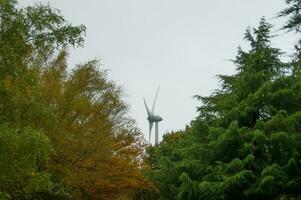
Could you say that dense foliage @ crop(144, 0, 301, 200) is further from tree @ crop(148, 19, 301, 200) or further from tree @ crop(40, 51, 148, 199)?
tree @ crop(40, 51, 148, 199)

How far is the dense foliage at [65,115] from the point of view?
1152cm

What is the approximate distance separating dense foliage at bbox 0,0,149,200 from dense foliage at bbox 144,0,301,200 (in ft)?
16.6

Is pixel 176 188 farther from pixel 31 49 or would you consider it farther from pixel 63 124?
pixel 31 49

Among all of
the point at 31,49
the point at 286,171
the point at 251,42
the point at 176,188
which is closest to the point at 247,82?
the point at 251,42

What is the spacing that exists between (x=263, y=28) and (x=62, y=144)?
10.9 metres

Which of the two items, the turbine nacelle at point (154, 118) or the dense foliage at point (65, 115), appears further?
the turbine nacelle at point (154, 118)

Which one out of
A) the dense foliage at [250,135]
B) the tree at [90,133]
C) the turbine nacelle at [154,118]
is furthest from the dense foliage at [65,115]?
the turbine nacelle at [154,118]

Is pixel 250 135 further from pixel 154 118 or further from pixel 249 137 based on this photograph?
pixel 154 118

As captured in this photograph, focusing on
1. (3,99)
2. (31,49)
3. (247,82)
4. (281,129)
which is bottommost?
(3,99)

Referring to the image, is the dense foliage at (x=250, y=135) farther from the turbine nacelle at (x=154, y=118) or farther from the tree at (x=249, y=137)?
the turbine nacelle at (x=154, y=118)

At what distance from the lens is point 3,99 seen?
11523 millimetres

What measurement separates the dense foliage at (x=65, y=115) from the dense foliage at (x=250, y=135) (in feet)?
16.6

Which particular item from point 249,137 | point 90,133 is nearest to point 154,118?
point 90,133

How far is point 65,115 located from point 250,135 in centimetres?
1052
